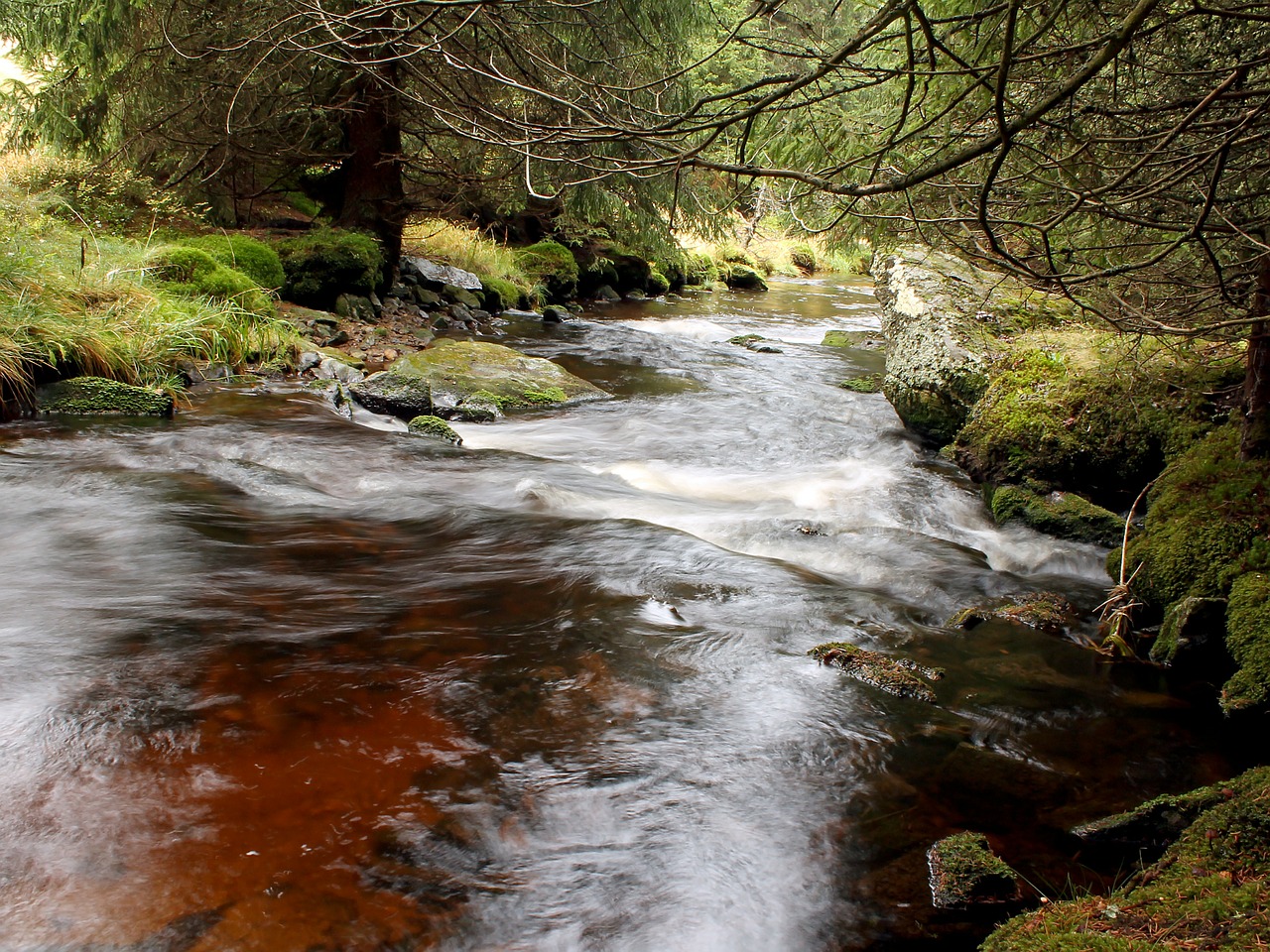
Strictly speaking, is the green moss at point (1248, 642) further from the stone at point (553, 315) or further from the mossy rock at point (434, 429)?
the stone at point (553, 315)

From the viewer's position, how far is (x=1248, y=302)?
440 cm

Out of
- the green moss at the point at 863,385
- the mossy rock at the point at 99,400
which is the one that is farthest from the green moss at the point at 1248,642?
the mossy rock at the point at 99,400

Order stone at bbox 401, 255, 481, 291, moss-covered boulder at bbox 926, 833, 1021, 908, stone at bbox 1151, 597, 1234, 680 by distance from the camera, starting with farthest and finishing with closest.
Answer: stone at bbox 401, 255, 481, 291
stone at bbox 1151, 597, 1234, 680
moss-covered boulder at bbox 926, 833, 1021, 908

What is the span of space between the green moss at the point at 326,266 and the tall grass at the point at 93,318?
1906 millimetres

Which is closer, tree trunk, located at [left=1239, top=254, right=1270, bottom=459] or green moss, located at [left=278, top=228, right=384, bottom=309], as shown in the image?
tree trunk, located at [left=1239, top=254, right=1270, bottom=459]

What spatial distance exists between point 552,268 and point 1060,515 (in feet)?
42.2

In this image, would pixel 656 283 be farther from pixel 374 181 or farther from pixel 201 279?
pixel 201 279

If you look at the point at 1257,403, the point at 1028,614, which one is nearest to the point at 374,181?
the point at 1028,614

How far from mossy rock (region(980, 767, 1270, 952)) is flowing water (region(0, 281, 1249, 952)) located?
28cm

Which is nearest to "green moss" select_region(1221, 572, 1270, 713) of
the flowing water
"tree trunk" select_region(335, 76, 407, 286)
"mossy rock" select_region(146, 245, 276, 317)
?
the flowing water

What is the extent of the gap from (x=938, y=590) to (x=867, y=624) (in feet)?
2.86

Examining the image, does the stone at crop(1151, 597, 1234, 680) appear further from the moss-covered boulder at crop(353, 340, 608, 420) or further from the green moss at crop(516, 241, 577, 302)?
the green moss at crop(516, 241, 577, 302)

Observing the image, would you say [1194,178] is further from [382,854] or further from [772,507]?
[382,854]

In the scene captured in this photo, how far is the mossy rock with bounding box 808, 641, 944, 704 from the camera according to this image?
11.7 feet
